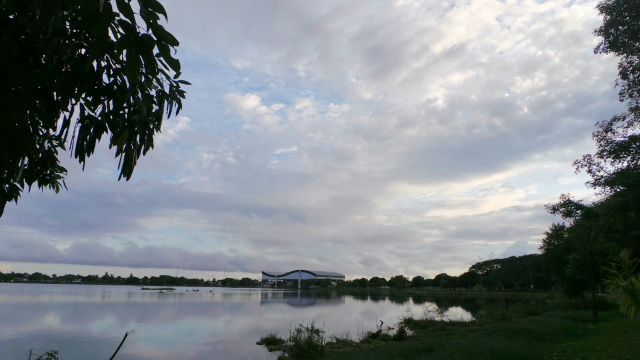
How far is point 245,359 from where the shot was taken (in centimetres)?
1900

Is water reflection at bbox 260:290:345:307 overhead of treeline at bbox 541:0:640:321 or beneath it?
beneath

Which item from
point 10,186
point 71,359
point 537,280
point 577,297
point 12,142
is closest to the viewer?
point 12,142

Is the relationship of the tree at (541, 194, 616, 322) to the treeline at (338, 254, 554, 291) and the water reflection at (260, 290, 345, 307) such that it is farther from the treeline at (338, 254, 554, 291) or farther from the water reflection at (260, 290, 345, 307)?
the treeline at (338, 254, 554, 291)

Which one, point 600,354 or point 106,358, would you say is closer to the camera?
point 600,354

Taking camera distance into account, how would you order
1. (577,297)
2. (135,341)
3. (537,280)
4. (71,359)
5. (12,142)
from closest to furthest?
(12,142)
(71,359)
(135,341)
(577,297)
(537,280)

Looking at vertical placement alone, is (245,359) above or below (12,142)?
below

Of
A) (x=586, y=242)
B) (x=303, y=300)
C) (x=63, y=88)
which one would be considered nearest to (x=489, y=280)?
(x=303, y=300)

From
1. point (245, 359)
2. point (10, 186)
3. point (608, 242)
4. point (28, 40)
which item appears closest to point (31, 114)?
point (28, 40)

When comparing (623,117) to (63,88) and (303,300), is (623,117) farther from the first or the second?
(303,300)

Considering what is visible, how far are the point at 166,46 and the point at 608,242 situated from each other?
22.6 m

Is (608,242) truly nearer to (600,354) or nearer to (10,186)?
(600,354)

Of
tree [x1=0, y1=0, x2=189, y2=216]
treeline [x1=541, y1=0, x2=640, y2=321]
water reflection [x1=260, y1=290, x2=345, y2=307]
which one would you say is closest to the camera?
tree [x1=0, y1=0, x2=189, y2=216]

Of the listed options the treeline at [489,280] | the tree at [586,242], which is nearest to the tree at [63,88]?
the tree at [586,242]

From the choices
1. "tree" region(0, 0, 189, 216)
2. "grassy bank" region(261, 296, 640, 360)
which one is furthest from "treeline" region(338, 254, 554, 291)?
"tree" region(0, 0, 189, 216)
